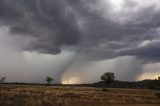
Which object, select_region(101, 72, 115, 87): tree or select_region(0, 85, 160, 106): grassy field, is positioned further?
select_region(101, 72, 115, 87): tree

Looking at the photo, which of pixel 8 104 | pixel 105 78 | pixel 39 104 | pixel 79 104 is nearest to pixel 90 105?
pixel 79 104

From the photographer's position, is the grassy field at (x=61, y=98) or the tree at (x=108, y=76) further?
the tree at (x=108, y=76)

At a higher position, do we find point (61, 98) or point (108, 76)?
point (108, 76)

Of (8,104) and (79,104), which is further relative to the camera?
(79,104)

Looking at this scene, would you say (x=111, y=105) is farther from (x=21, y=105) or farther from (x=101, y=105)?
(x=21, y=105)

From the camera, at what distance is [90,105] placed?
53.4 m

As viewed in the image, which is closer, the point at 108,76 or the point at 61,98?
the point at 61,98

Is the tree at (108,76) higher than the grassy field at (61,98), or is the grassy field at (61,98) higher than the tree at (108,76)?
the tree at (108,76)

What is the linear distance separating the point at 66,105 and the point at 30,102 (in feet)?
20.7

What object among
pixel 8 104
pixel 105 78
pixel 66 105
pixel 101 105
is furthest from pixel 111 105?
pixel 105 78

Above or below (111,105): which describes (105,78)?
above

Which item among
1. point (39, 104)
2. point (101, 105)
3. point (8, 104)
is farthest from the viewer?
point (101, 105)

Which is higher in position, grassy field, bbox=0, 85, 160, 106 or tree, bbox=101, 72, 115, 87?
tree, bbox=101, 72, 115, 87

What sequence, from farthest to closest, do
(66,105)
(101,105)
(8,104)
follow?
(101,105), (66,105), (8,104)
